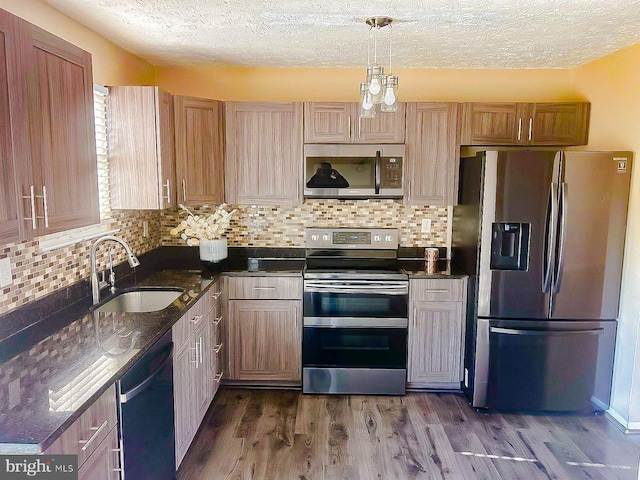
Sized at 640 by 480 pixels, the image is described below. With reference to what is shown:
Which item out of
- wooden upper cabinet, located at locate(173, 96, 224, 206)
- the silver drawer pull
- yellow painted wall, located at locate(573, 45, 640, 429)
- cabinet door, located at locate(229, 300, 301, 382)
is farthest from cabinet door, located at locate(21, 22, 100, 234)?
yellow painted wall, located at locate(573, 45, 640, 429)

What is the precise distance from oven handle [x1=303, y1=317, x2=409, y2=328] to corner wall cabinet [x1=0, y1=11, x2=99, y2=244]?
5.62ft

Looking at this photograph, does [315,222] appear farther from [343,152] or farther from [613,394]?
[613,394]

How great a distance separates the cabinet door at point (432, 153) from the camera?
334 centimetres

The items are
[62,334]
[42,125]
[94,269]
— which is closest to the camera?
[42,125]

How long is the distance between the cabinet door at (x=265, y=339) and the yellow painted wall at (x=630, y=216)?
215 cm

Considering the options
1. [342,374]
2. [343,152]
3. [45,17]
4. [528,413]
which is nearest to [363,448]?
[342,374]

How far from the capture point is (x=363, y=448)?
2703 mm

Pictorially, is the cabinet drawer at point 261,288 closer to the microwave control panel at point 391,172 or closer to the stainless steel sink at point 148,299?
the stainless steel sink at point 148,299

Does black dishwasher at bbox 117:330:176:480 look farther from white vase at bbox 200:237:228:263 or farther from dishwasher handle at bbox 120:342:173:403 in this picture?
white vase at bbox 200:237:228:263

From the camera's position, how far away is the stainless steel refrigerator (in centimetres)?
288

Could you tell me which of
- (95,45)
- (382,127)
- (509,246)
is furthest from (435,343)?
(95,45)

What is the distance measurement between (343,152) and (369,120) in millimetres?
303

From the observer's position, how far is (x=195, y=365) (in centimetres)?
265

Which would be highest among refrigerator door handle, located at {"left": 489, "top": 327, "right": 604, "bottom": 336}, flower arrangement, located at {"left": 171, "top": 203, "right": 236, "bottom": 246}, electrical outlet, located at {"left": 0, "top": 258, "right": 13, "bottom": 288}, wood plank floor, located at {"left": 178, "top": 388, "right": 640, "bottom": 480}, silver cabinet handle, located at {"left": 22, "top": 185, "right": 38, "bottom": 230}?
silver cabinet handle, located at {"left": 22, "top": 185, "right": 38, "bottom": 230}
